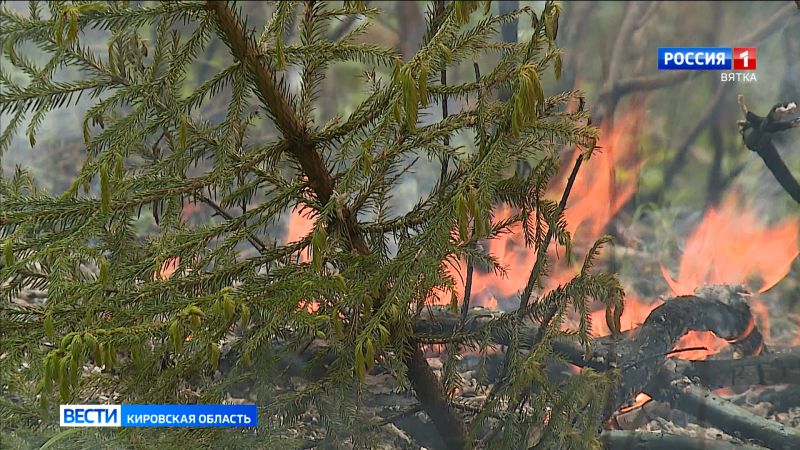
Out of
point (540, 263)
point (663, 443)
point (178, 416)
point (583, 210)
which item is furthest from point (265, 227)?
point (663, 443)

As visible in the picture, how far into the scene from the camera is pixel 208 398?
3.21 ft

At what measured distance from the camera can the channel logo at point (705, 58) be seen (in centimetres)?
129

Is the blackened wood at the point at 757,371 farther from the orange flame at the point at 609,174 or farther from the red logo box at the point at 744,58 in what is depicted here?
the red logo box at the point at 744,58

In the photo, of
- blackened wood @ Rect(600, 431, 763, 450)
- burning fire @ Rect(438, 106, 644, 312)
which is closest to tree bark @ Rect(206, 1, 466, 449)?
burning fire @ Rect(438, 106, 644, 312)

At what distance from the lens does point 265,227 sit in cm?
96

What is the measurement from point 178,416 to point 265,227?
0.25m

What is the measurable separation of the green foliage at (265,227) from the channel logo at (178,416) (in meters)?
0.01

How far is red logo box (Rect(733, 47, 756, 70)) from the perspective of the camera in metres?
1.29

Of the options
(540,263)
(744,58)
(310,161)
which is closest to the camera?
(310,161)

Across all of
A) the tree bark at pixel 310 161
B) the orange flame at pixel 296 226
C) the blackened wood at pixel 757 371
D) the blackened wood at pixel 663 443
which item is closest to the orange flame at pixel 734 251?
the blackened wood at pixel 757 371

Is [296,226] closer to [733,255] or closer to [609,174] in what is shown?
[609,174]

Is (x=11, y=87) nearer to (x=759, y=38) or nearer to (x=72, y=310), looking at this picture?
(x=72, y=310)

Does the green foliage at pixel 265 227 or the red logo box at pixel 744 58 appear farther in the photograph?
the red logo box at pixel 744 58

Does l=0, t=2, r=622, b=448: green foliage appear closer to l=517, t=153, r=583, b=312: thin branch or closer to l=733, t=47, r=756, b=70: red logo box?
l=517, t=153, r=583, b=312: thin branch
